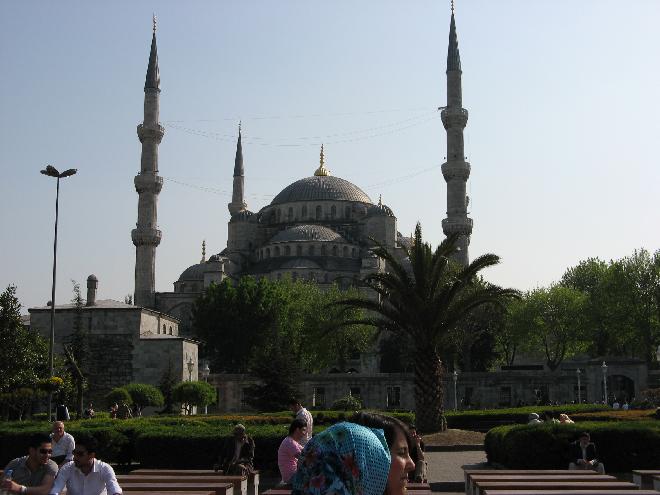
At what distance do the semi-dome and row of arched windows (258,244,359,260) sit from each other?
74cm

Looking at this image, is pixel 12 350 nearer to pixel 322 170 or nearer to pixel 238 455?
pixel 238 455

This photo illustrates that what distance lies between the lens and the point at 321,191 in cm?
8569

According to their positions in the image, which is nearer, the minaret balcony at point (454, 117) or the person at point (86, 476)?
the person at point (86, 476)

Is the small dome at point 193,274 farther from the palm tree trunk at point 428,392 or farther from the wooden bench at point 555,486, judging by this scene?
the wooden bench at point 555,486

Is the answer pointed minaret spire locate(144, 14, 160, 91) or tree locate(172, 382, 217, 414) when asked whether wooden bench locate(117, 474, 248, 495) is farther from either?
pointed minaret spire locate(144, 14, 160, 91)

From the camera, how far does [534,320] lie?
56.2m

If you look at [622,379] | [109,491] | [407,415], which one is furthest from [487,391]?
[109,491]

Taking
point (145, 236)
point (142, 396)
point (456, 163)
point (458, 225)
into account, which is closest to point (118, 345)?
point (142, 396)

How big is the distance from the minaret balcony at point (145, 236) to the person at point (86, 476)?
5223cm

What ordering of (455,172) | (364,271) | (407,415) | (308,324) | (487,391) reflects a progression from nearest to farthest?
(407,415), (487,391), (308,324), (455,172), (364,271)

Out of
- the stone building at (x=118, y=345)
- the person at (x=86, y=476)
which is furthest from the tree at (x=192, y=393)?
the person at (x=86, y=476)

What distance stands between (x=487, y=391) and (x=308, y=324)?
12.5 metres

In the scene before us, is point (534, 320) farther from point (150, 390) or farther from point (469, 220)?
point (150, 390)

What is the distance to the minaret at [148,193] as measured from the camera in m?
59.2
